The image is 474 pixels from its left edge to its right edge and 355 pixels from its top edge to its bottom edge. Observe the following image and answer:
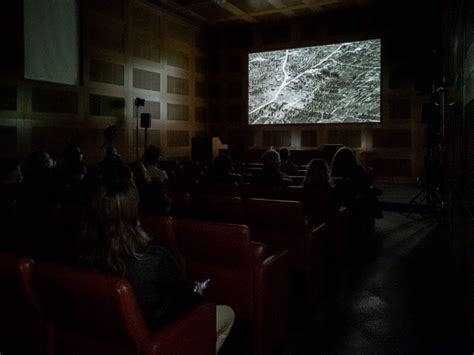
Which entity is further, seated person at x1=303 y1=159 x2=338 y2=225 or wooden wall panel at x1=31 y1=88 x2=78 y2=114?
wooden wall panel at x1=31 y1=88 x2=78 y2=114

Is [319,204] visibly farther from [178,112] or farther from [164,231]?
Answer: [178,112]

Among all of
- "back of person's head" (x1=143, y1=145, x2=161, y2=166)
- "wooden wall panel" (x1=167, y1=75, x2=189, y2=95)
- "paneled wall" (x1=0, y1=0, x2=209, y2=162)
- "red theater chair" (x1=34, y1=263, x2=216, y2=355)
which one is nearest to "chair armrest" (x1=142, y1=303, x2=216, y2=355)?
"red theater chair" (x1=34, y1=263, x2=216, y2=355)

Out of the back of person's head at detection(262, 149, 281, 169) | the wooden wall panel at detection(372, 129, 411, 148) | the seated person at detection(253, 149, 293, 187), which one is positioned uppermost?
the wooden wall panel at detection(372, 129, 411, 148)

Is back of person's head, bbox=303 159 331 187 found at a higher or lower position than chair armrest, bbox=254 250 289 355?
higher

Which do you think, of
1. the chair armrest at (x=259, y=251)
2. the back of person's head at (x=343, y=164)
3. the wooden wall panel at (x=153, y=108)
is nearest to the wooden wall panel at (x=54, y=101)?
A: the wooden wall panel at (x=153, y=108)

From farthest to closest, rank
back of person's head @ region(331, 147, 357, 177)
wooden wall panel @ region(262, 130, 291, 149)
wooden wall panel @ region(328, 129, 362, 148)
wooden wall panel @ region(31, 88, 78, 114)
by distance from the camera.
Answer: wooden wall panel @ region(262, 130, 291, 149) < wooden wall panel @ region(328, 129, 362, 148) < wooden wall panel @ region(31, 88, 78, 114) < back of person's head @ region(331, 147, 357, 177)

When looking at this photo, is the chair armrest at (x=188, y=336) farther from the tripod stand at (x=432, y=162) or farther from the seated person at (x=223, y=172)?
the tripod stand at (x=432, y=162)

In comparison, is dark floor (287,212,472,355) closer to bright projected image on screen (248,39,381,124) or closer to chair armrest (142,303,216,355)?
chair armrest (142,303,216,355)

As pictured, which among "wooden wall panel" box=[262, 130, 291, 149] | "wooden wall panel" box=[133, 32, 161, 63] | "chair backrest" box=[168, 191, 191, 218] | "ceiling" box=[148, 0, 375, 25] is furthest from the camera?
"wooden wall panel" box=[262, 130, 291, 149]

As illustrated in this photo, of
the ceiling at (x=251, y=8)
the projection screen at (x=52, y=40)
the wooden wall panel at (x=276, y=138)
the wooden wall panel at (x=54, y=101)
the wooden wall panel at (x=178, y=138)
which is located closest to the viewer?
the projection screen at (x=52, y=40)

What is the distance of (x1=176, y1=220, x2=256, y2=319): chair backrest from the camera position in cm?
231

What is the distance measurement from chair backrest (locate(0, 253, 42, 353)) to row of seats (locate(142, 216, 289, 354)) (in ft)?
2.83

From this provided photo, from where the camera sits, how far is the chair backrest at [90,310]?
1.40m

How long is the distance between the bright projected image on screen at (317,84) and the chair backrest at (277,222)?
876 cm
